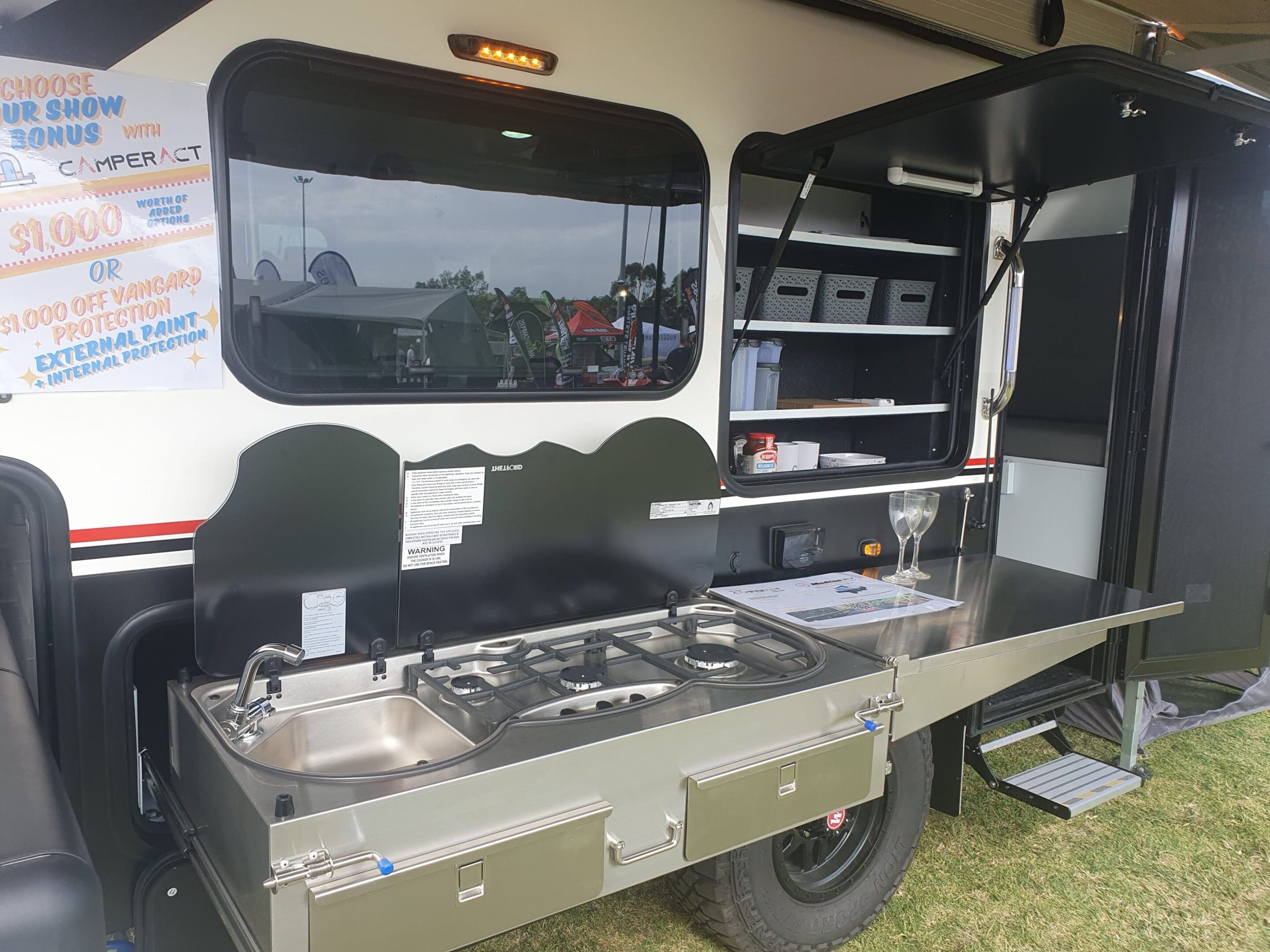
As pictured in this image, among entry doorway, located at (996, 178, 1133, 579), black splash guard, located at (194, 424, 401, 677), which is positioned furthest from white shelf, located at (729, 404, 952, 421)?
black splash guard, located at (194, 424, 401, 677)

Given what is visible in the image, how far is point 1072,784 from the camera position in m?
3.05

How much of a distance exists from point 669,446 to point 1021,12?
5.73ft

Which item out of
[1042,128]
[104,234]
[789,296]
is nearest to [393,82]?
[104,234]

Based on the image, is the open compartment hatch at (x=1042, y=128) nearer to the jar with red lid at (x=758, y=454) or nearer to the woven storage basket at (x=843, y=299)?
the woven storage basket at (x=843, y=299)

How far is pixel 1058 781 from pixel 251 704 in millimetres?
2507

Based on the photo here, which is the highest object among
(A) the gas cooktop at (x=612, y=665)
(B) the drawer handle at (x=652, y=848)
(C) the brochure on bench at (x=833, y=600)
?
(C) the brochure on bench at (x=833, y=600)

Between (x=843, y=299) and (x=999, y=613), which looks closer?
(x=999, y=613)

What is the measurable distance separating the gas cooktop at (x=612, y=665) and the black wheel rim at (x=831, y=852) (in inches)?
19.4

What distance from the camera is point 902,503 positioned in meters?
2.71

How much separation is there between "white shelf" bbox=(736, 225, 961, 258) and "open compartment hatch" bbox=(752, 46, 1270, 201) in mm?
166

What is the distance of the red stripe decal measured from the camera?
70.7 inches

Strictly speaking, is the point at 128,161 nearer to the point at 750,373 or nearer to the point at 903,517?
the point at 750,373

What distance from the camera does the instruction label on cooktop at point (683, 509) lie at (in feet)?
7.88

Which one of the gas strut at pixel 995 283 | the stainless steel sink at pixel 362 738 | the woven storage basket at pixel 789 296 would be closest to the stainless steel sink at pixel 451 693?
the stainless steel sink at pixel 362 738
